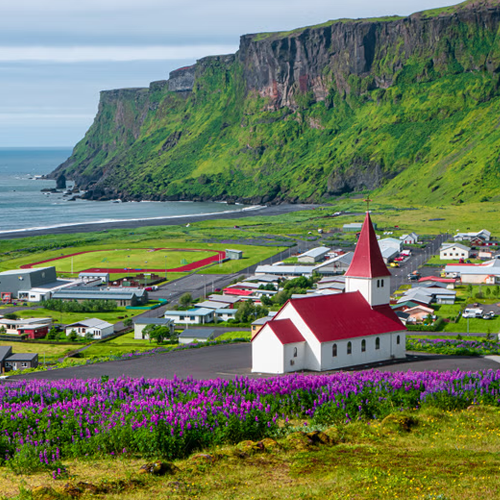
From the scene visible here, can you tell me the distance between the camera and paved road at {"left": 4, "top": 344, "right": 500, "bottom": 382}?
137 ft

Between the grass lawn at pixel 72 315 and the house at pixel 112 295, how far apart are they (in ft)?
8.99

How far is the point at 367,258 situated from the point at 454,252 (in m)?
69.1

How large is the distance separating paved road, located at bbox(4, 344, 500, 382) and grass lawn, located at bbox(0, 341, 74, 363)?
13.4m

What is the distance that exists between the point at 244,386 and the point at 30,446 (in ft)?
32.3

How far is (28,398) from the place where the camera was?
103 feet

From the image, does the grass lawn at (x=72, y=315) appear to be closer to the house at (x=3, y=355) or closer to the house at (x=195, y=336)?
the house at (x=195, y=336)

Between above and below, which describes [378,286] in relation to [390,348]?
above

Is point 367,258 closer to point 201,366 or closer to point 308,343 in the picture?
point 308,343

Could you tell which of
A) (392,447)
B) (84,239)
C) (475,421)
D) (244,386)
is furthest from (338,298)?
(84,239)

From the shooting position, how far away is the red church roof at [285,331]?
42.0 meters

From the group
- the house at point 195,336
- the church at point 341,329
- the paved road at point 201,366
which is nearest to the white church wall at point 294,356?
the church at point 341,329

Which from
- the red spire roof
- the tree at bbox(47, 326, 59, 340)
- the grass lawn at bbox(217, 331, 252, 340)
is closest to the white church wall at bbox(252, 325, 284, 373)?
the red spire roof

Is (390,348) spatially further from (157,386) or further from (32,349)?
(32,349)

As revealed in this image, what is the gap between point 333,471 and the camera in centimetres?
2122
